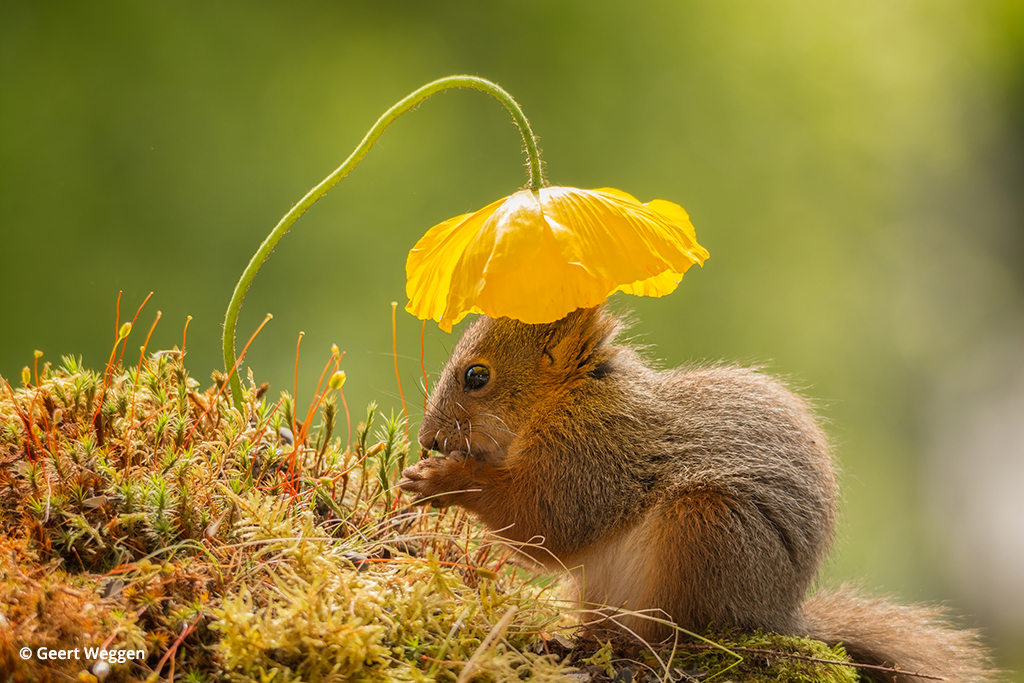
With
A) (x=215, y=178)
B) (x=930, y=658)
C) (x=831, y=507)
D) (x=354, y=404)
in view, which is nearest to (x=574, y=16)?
(x=215, y=178)

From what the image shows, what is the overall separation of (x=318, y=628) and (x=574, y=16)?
Result: 3.92 m

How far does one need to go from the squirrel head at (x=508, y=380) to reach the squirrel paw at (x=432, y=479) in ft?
0.31

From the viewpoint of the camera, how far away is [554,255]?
154 centimetres

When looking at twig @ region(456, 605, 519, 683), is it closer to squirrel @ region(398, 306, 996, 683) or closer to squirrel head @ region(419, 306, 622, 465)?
squirrel @ region(398, 306, 996, 683)

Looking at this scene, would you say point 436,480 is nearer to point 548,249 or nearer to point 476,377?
point 476,377

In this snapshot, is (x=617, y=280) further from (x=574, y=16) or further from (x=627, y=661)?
(x=574, y=16)

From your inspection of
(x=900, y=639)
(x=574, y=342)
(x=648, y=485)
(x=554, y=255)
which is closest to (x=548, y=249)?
(x=554, y=255)

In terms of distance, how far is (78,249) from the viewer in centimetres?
367

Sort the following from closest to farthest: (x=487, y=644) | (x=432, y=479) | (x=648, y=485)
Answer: (x=487, y=644), (x=432, y=479), (x=648, y=485)

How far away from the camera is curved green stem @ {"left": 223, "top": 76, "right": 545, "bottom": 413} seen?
1663 mm

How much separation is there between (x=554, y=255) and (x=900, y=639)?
1502 millimetres

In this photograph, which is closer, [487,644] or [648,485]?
[487,644]

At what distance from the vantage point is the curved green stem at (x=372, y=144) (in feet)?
5.46

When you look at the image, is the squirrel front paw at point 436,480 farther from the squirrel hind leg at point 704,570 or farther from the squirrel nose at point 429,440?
the squirrel hind leg at point 704,570
